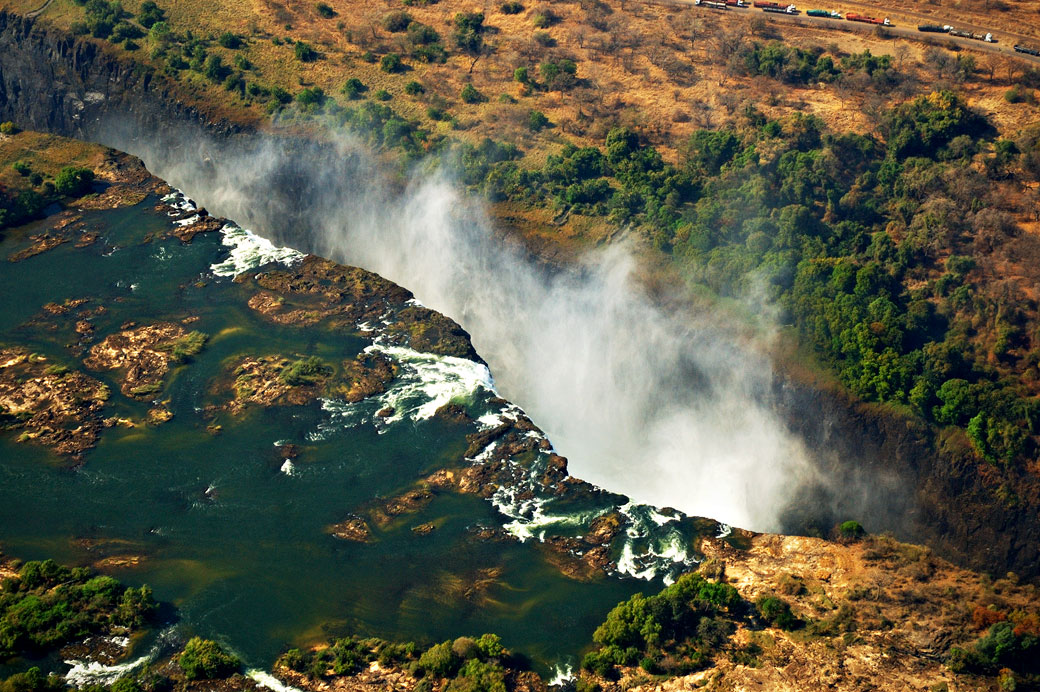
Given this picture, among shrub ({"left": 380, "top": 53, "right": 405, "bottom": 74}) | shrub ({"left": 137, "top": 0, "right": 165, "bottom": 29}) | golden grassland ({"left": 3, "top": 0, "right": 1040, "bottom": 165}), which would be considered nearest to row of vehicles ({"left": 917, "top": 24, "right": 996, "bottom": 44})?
golden grassland ({"left": 3, "top": 0, "right": 1040, "bottom": 165})

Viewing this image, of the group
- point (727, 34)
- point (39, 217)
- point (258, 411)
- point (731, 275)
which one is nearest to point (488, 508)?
point (258, 411)

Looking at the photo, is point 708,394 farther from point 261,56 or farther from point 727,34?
point 261,56

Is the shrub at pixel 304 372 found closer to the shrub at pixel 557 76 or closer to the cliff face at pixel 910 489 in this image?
the cliff face at pixel 910 489

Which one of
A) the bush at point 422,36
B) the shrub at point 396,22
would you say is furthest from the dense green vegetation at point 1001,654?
the shrub at point 396,22

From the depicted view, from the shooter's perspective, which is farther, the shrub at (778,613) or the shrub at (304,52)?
the shrub at (304,52)

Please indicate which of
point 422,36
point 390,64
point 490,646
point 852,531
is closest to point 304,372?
point 490,646

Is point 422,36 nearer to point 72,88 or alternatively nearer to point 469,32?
point 469,32

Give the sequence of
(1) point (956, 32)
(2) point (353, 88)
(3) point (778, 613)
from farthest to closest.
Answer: (1) point (956, 32) → (2) point (353, 88) → (3) point (778, 613)
